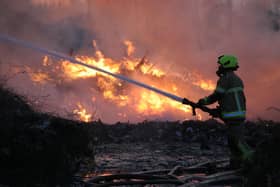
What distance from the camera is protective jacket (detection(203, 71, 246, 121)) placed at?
24.5 ft

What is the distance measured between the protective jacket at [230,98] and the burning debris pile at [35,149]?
9.48 feet

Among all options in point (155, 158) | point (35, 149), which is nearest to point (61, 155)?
point (35, 149)

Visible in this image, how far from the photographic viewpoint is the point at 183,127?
17484mm

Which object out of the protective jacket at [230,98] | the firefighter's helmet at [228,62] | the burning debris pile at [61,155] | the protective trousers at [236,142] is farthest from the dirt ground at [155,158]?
the firefighter's helmet at [228,62]

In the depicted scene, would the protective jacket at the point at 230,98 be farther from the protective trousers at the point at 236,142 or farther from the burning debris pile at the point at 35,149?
the burning debris pile at the point at 35,149

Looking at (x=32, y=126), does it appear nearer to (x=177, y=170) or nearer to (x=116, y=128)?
(x=177, y=170)

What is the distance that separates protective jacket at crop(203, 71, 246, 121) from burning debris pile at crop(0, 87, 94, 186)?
114 inches

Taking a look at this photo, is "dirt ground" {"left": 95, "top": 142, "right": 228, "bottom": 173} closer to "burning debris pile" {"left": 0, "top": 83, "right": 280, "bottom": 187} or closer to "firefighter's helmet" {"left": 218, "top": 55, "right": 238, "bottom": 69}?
"burning debris pile" {"left": 0, "top": 83, "right": 280, "bottom": 187}

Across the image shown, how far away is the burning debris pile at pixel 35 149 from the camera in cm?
577

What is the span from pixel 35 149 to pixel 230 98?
12.3ft

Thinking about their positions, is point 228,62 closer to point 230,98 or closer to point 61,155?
point 230,98

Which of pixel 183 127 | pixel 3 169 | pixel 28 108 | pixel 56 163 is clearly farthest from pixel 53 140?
pixel 183 127

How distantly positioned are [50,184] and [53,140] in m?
0.72

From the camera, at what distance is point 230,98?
7.49m
